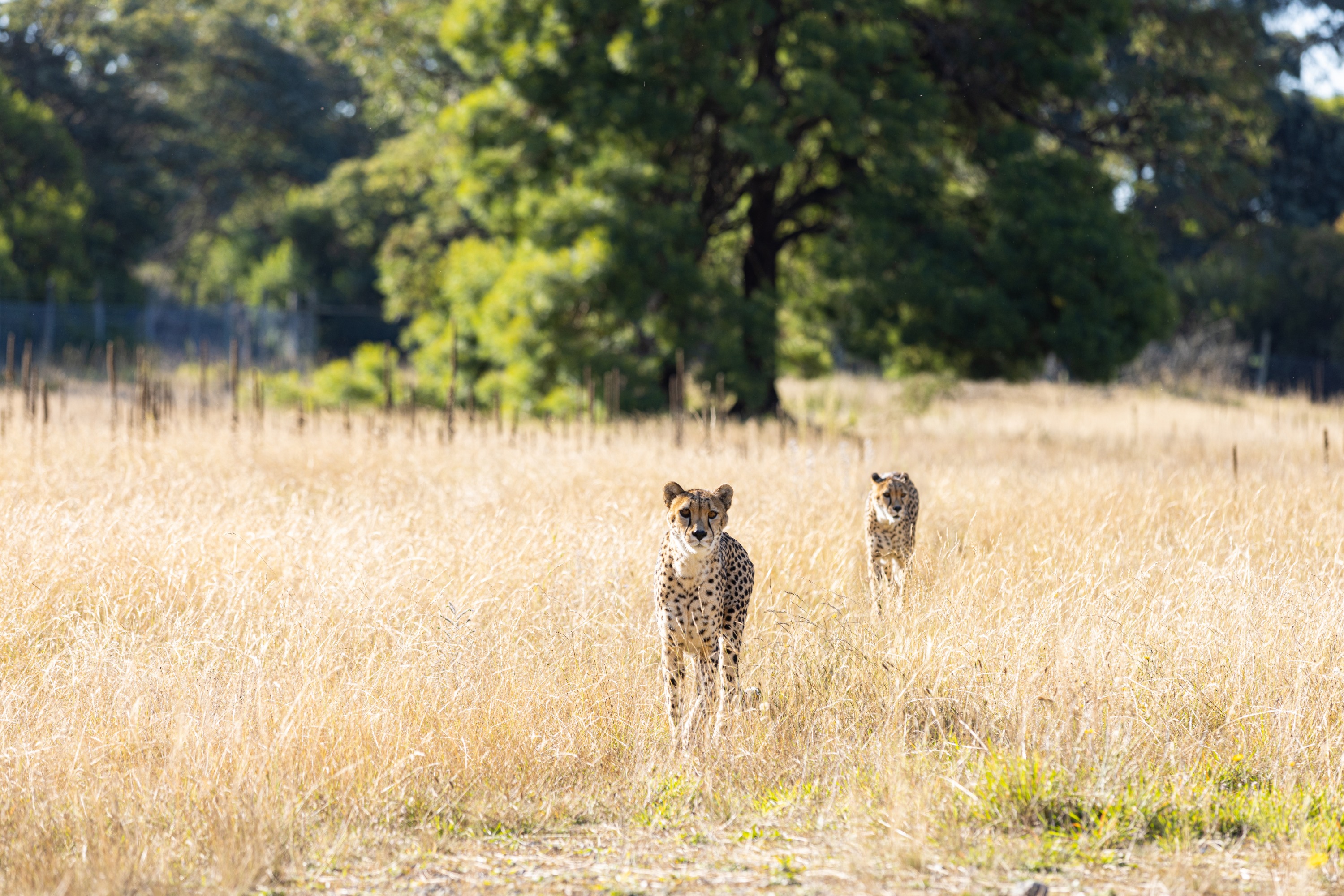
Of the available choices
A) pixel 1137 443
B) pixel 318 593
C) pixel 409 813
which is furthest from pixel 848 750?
pixel 1137 443

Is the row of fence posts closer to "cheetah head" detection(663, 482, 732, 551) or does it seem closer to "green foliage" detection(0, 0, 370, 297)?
"cheetah head" detection(663, 482, 732, 551)

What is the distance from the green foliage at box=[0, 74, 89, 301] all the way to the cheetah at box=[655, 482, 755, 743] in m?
25.6

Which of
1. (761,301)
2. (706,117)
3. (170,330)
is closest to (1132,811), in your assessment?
(761,301)

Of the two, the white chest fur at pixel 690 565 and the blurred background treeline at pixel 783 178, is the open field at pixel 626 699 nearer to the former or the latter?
the white chest fur at pixel 690 565

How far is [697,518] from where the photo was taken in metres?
3.80

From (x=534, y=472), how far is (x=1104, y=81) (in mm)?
11571

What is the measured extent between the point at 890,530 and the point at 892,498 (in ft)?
0.66

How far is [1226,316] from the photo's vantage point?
94.3ft

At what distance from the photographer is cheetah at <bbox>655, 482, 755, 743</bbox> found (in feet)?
12.6

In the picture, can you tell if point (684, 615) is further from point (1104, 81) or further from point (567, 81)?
point (1104, 81)

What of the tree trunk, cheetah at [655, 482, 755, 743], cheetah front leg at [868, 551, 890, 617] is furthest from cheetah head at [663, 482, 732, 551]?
the tree trunk

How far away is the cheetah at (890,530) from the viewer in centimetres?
548

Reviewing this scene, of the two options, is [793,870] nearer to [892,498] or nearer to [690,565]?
[690,565]

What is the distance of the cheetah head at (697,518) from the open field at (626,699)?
2.34 ft
